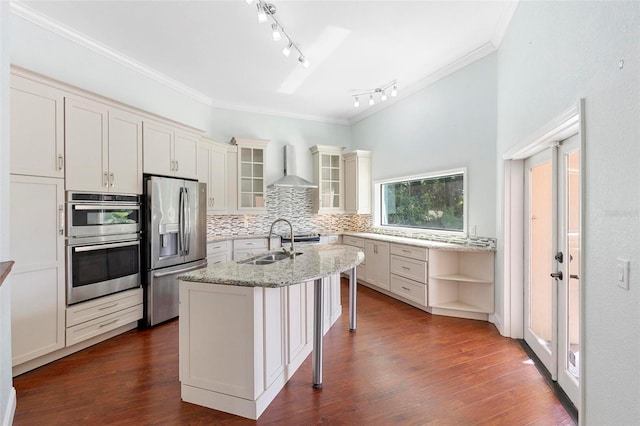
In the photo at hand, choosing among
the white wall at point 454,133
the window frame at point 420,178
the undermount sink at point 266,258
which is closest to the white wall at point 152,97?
the window frame at point 420,178

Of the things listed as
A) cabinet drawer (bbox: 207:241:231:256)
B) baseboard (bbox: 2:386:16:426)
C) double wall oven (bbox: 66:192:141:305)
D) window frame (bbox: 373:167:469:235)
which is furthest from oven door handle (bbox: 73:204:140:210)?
window frame (bbox: 373:167:469:235)

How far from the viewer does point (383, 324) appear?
3.53m

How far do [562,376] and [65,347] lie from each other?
421 cm

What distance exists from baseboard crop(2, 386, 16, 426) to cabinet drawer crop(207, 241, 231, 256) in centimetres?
252

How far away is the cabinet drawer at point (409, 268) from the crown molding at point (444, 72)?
2573 mm

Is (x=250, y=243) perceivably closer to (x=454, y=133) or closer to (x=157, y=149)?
(x=157, y=149)

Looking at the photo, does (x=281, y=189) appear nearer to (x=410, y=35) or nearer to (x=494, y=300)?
(x=410, y=35)

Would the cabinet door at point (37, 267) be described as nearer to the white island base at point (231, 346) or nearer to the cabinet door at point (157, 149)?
the cabinet door at point (157, 149)

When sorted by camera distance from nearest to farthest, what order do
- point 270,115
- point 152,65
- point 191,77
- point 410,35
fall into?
point 410,35
point 152,65
point 191,77
point 270,115

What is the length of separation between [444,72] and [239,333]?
13.4 feet

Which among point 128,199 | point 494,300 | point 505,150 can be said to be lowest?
point 494,300

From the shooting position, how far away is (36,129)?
2.50m

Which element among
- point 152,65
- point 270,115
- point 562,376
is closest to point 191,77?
point 152,65

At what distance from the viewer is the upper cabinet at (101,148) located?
2762 mm
